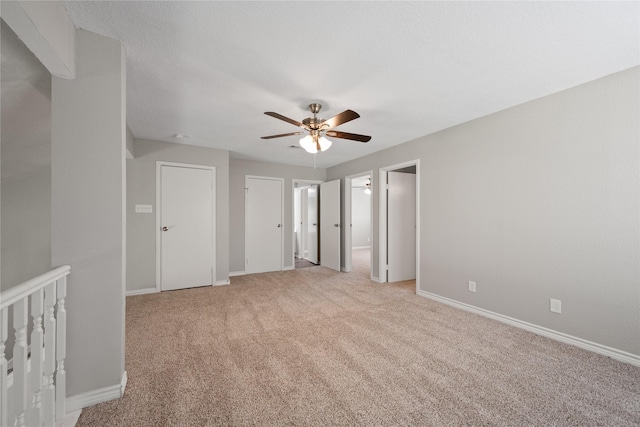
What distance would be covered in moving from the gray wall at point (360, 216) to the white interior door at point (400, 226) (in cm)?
435

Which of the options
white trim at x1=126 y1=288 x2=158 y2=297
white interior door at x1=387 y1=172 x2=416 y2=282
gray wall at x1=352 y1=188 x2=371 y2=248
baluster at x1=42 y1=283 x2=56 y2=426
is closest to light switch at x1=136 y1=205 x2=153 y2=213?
white trim at x1=126 y1=288 x2=158 y2=297

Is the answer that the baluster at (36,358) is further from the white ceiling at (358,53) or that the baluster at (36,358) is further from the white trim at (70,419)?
the white ceiling at (358,53)

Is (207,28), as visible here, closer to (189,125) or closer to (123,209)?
(123,209)

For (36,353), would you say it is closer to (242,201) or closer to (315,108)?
(315,108)

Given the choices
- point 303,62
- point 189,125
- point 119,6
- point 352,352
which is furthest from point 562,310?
point 189,125

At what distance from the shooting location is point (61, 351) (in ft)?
4.87

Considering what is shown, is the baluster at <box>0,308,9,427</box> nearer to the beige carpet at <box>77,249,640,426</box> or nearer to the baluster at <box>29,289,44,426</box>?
the baluster at <box>29,289,44,426</box>

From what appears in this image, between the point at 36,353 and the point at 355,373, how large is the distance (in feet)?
6.01

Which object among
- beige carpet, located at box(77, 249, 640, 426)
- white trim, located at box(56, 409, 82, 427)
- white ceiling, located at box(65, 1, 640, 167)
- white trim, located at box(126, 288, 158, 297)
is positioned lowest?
beige carpet, located at box(77, 249, 640, 426)

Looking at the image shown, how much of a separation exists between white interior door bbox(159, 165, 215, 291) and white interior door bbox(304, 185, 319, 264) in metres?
2.62

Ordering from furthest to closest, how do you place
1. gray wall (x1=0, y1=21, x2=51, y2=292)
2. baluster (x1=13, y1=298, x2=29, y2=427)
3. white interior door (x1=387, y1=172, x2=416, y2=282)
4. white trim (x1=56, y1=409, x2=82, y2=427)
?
1. white interior door (x1=387, y1=172, x2=416, y2=282)
2. gray wall (x1=0, y1=21, x2=51, y2=292)
3. white trim (x1=56, y1=409, x2=82, y2=427)
4. baluster (x1=13, y1=298, x2=29, y2=427)

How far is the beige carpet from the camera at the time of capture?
1.52 meters

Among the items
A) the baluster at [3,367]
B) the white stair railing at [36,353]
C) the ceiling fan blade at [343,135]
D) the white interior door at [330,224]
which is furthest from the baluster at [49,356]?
the white interior door at [330,224]

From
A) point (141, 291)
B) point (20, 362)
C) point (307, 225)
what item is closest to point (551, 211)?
point (20, 362)
